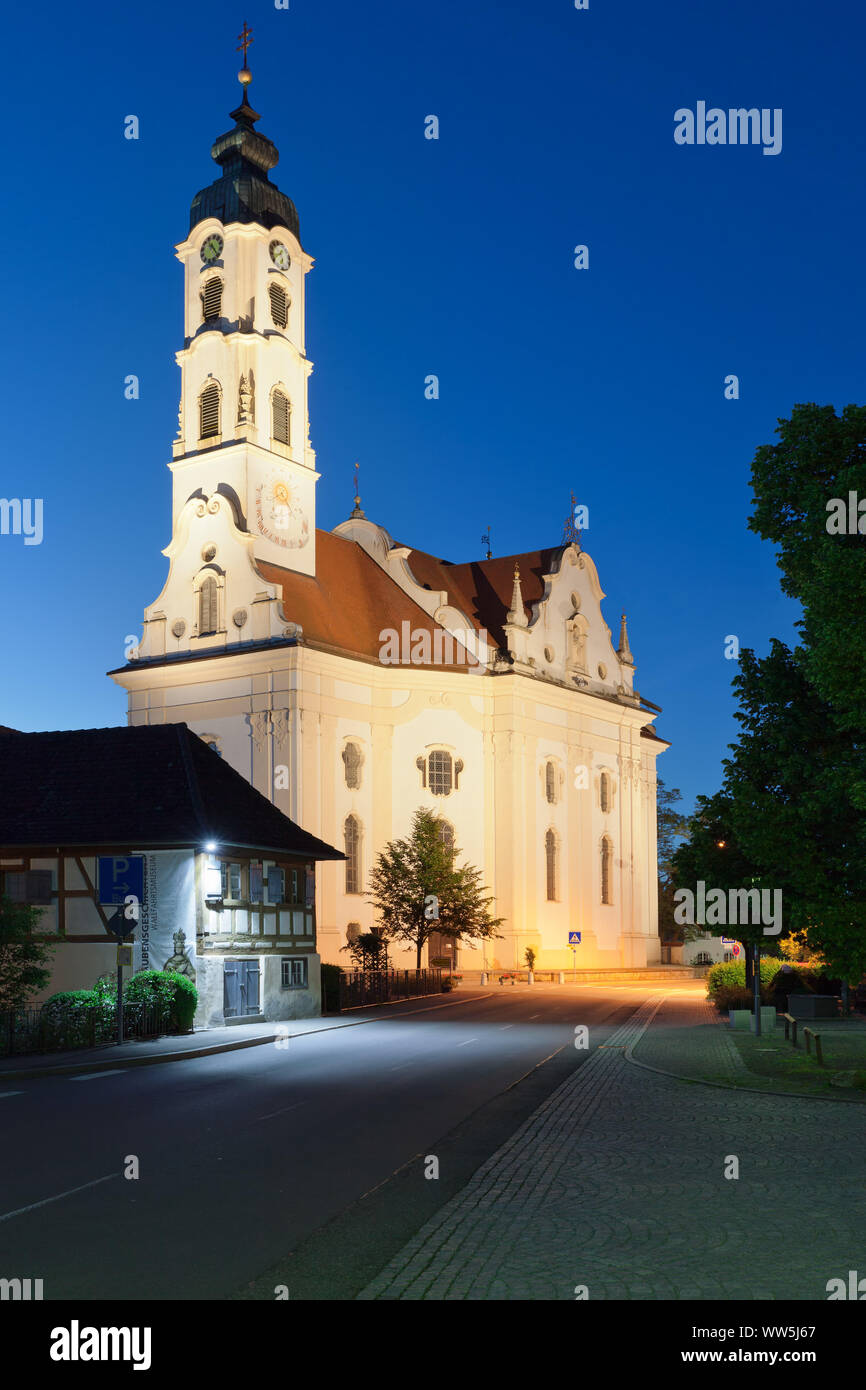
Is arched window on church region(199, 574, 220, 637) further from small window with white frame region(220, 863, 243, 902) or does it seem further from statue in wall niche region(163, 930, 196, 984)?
statue in wall niche region(163, 930, 196, 984)

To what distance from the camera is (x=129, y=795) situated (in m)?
32.4

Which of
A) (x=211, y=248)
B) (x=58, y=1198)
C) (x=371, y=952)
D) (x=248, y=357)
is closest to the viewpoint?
(x=58, y=1198)

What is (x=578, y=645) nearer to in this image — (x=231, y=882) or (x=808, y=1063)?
(x=231, y=882)

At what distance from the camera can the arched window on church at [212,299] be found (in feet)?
207

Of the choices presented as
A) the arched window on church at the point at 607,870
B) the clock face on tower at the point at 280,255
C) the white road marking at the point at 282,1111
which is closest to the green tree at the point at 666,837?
the arched window on church at the point at 607,870

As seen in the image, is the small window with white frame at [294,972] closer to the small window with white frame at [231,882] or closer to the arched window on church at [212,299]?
the small window with white frame at [231,882]

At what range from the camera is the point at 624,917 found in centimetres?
7400

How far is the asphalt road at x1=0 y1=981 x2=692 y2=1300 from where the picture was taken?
820 centimetres

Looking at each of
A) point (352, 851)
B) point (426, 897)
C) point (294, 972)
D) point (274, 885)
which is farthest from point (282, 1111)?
point (352, 851)

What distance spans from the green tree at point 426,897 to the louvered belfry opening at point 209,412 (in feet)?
75.2

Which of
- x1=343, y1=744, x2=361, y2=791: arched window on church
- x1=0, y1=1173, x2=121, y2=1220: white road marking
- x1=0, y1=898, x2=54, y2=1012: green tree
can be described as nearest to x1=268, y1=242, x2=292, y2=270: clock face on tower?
x1=343, y1=744, x2=361, y2=791: arched window on church

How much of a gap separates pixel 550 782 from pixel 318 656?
54.8 ft

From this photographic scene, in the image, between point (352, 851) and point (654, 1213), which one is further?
point (352, 851)

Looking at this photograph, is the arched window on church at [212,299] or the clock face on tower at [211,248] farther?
the arched window on church at [212,299]
